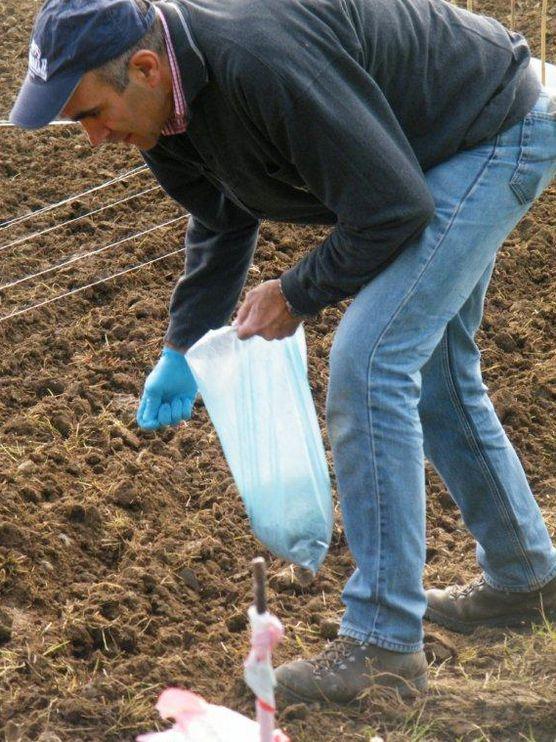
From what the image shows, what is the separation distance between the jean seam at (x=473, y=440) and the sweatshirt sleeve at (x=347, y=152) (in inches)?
17.7

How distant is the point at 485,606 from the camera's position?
3.22 meters

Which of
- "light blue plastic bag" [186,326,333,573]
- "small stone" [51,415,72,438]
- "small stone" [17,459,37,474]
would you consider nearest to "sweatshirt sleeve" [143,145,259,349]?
"light blue plastic bag" [186,326,333,573]

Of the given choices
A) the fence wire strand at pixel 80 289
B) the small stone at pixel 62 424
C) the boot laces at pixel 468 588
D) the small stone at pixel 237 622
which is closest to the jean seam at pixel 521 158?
the boot laces at pixel 468 588

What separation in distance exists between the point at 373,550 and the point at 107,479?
57.6 inches

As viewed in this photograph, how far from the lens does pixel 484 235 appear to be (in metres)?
2.67

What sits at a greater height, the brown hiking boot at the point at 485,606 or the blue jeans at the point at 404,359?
the blue jeans at the point at 404,359

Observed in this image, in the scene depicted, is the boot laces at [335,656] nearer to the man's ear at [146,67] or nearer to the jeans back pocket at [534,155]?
the jeans back pocket at [534,155]

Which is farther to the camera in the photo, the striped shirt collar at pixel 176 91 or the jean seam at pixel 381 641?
the jean seam at pixel 381 641

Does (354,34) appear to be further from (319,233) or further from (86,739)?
(319,233)

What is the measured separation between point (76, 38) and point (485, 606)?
1769 millimetres

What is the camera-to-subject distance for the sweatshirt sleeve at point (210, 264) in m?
3.01

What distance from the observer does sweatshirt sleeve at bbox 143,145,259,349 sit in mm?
3006

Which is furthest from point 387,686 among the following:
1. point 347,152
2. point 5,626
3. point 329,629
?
point 347,152

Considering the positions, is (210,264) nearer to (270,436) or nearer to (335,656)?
(270,436)
